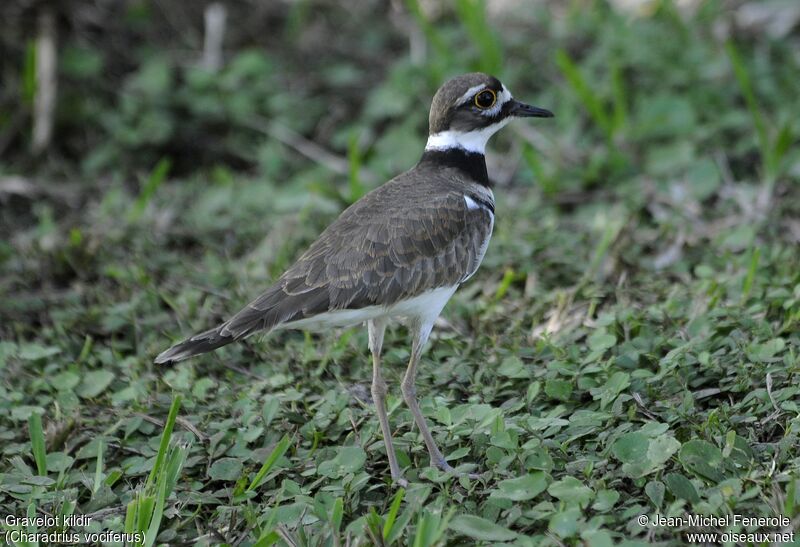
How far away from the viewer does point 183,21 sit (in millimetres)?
8812

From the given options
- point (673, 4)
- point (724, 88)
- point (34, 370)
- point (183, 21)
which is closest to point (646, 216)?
point (724, 88)

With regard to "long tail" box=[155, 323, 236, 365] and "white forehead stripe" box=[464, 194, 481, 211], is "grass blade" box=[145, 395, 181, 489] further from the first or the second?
"white forehead stripe" box=[464, 194, 481, 211]

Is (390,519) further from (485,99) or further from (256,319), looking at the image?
(485,99)

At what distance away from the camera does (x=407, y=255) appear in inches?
175

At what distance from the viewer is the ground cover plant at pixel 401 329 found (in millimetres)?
3801

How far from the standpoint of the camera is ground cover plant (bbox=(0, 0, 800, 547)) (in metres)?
3.80

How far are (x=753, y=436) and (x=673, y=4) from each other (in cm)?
499

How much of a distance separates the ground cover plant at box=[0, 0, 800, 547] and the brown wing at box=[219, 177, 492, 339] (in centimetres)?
37

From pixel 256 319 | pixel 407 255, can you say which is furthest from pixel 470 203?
Result: pixel 256 319

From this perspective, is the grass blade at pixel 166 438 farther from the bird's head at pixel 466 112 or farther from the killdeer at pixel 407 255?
the bird's head at pixel 466 112

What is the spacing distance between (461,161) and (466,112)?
9.4 inches

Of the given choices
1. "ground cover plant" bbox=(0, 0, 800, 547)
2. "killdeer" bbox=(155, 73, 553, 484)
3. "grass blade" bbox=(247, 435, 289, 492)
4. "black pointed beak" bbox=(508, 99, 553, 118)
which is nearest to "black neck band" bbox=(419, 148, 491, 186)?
"killdeer" bbox=(155, 73, 553, 484)

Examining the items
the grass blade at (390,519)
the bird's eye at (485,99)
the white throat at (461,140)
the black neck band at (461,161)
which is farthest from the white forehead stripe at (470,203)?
the grass blade at (390,519)

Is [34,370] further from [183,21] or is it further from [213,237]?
[183,21]
